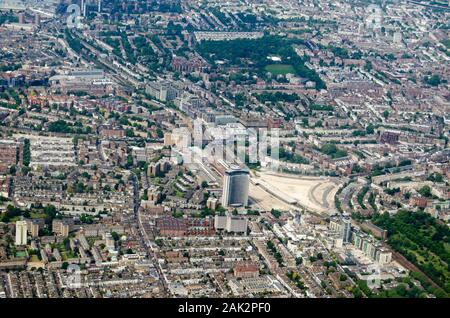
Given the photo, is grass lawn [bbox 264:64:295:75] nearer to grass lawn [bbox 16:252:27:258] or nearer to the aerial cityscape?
the aerial cityscape

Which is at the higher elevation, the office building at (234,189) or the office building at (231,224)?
the office building at (234,189)

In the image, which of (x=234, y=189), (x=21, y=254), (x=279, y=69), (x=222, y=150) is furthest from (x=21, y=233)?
(x=279, y=69)

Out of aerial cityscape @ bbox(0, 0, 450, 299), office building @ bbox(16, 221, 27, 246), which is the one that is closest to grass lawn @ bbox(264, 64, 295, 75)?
aerial cityscape @ bbox(0, 0, 450, 299)

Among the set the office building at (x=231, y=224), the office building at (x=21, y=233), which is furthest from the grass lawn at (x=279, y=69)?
the office building at (x=21, y=233)

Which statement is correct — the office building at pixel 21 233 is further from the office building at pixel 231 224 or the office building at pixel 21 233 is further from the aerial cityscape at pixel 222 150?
the office building at pixel 231 224

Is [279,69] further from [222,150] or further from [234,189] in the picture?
[234,189]
